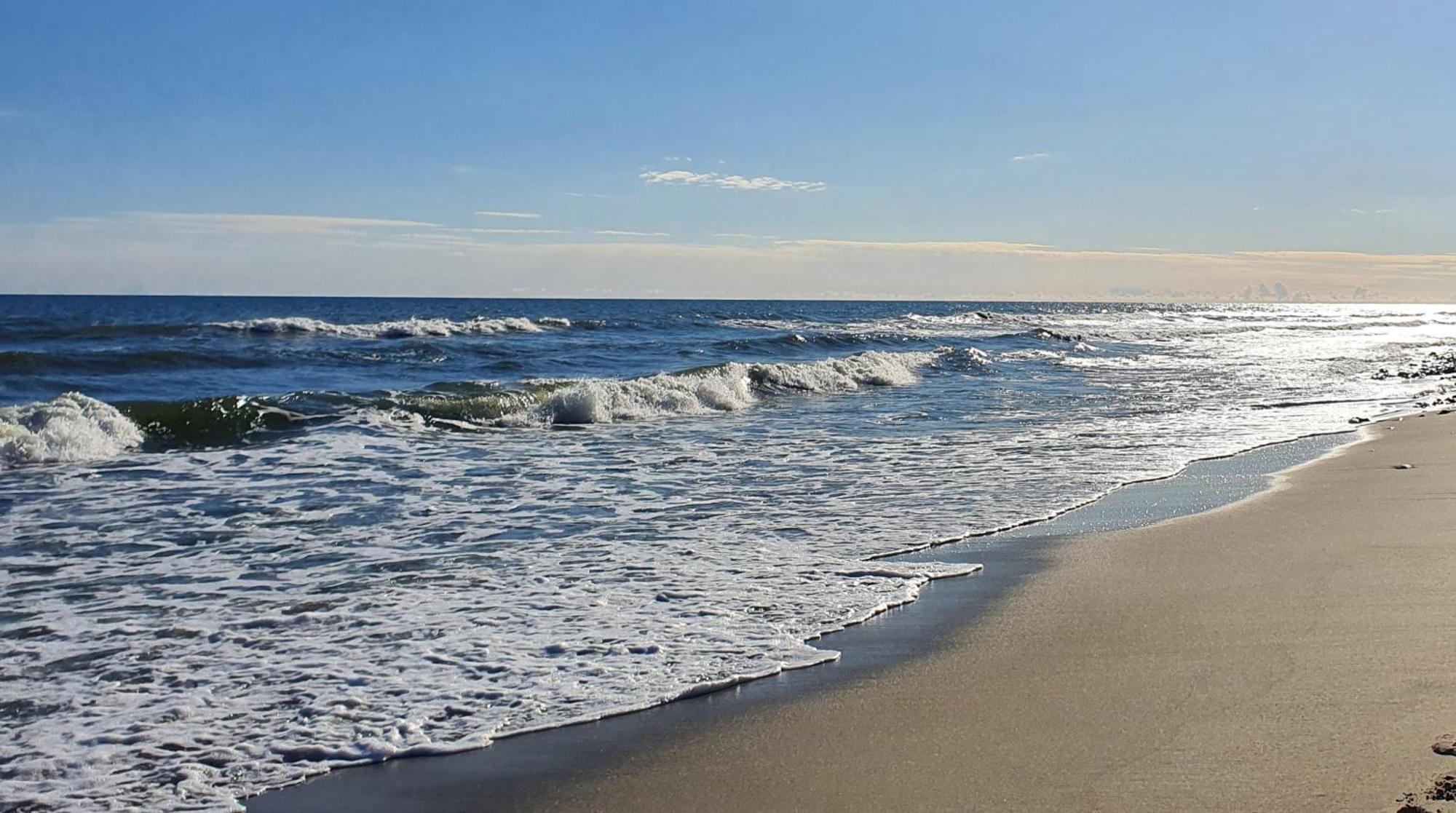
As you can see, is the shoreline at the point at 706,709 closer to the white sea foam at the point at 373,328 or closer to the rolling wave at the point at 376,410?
the rolling wave at the point at 376,410

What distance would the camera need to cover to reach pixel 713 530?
23.9ft

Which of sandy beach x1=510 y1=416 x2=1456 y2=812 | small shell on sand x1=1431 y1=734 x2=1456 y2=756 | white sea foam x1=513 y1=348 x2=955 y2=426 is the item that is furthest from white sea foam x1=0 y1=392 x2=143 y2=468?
small shell on sand x1=1431 y1=734 x2=1456 y2=756

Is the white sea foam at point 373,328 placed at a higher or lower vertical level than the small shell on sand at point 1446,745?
higher

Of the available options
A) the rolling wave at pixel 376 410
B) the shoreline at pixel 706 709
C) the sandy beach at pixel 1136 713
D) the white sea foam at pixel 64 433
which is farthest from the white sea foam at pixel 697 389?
the sandy beach at pixel 1136 713

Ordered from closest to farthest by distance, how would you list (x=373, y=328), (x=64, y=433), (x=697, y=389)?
(x=64, y=433) → (x=697, y=389) → (x=373, y=328)

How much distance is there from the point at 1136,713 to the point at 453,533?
490cm

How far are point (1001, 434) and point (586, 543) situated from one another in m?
7.36

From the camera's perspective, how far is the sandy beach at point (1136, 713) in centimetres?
314

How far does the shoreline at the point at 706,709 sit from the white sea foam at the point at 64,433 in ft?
30.1

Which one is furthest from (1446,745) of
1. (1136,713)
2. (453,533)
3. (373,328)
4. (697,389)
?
→ (373,328)

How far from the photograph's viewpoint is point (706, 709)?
404 cm

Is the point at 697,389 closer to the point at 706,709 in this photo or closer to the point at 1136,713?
the point at 706,709

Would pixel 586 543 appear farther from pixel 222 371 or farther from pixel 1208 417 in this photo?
pixel 222 371

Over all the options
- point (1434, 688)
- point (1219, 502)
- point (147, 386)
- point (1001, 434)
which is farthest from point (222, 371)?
point (1434, 688)
